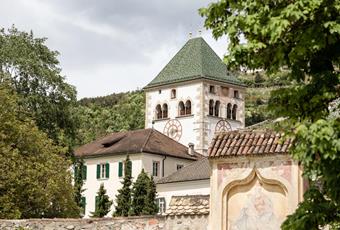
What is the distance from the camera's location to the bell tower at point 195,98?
80.4m

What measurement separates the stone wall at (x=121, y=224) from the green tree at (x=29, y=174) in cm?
1091

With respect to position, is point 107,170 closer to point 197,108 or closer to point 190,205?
point 197,108

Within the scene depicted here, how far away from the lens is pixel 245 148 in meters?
17.2

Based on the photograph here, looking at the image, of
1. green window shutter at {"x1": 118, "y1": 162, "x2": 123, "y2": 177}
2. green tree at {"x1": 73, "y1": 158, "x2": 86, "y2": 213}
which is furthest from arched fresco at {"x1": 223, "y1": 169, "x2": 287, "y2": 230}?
green window shutter at {"x1": 118, "y1": 162, "x2": 123, "y2": 177}

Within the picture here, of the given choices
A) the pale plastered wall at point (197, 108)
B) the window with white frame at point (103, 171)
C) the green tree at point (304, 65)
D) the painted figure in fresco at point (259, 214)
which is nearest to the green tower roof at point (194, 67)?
the pale plastered wall at point (197, 108)

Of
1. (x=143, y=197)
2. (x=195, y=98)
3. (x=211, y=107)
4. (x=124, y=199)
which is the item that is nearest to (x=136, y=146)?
(x=124, y=199)

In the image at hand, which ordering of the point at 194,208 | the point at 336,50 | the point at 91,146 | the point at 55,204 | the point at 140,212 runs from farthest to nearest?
the point at 91,146
the point at 140,212
the point at 55,204
the point at 194,208
the point at 336,50

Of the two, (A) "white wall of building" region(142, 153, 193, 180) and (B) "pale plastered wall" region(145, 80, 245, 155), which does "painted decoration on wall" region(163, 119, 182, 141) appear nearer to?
(B) "pale plastered wall" region(145, 80, 245, 155)

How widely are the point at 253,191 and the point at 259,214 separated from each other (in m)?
0.47

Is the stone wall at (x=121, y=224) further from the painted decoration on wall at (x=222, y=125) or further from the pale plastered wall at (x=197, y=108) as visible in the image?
the painted decoration on wall at (x=222, y=125)

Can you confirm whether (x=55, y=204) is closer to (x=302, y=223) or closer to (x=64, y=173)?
(x=64, y=173)

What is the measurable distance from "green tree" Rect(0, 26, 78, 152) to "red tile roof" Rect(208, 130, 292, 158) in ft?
115

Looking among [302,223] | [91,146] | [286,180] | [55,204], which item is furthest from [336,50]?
[91,146]

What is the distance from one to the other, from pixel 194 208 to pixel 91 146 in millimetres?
54746
